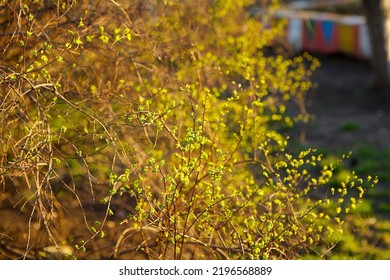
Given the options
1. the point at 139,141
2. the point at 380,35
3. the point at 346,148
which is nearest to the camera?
the point at 139,141

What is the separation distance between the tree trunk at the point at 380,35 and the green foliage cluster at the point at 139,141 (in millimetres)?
4567

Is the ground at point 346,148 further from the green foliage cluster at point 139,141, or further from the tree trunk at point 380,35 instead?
the tree trunk at point 380,35

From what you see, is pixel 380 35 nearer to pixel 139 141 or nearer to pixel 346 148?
pixel 346 148

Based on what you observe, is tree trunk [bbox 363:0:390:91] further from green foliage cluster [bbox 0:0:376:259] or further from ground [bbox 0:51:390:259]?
green foliage cluster [bbox 0:0:376:259]

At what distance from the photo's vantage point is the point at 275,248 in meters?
4.54

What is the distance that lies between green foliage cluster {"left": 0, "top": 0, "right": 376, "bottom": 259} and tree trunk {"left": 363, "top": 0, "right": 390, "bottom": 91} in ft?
15.0

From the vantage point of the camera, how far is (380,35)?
1175 centimetres

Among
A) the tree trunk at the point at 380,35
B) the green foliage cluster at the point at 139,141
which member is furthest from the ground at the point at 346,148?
the tree trunk at the point at 380,35

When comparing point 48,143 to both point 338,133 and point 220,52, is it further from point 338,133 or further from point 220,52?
point 338,133

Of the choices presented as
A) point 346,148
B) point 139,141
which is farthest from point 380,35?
point 139,141

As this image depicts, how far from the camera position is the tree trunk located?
458 inches

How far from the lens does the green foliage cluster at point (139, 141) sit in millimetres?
4559

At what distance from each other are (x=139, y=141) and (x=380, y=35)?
22.9 ft

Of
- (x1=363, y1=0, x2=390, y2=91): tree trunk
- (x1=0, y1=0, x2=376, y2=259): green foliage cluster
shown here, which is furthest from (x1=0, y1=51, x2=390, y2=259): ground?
(x1=363, y1=0, x2=390, y2=91): tree trunk
